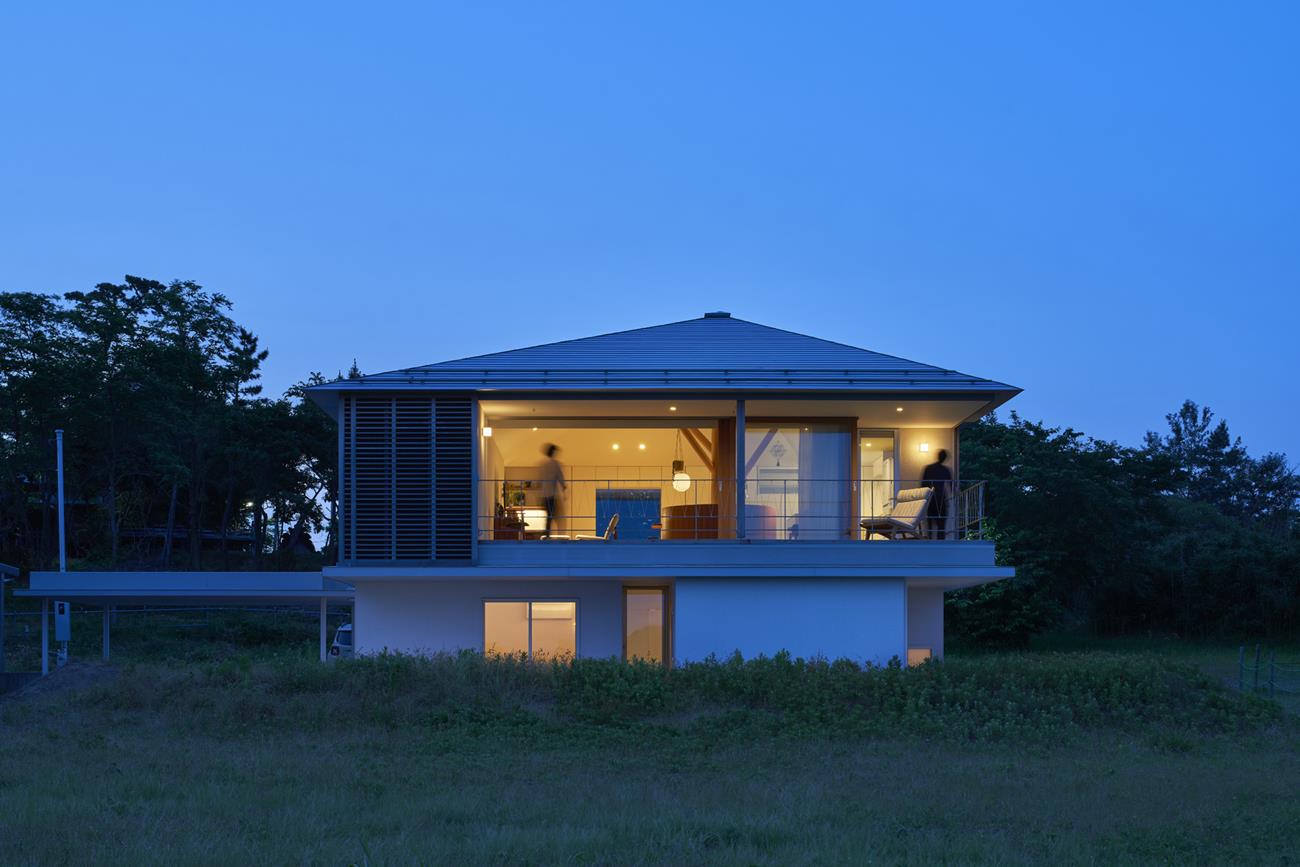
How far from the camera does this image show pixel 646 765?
1430cm

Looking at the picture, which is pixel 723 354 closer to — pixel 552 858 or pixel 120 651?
pixel 552 858

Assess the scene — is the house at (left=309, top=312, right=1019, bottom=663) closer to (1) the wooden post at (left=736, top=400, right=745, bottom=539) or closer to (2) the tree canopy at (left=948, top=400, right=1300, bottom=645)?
(1) the wooden post at (left=736, top=400, right=745, bottom=539)

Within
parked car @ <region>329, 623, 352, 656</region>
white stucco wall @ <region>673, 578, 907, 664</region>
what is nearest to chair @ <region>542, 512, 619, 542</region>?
white stucco wall @ <region>673, 578, 907, 664</region>

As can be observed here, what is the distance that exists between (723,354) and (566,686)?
632 cm

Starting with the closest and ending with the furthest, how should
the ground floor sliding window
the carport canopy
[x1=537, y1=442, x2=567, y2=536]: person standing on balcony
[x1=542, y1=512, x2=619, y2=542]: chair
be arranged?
[x1=542, y1=512, x2=619, y2=542]: chair, the ground floor sliding window, [x1=537, y1=442, x2=567, y2=536]: person standing on balcony, the carport canopy

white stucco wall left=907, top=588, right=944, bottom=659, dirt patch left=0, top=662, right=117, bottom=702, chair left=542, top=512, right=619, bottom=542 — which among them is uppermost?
chair left=542, top=512, right=619, bottom=542

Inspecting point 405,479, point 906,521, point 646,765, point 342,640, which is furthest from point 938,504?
point 342,640

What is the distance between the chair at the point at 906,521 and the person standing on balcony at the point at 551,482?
479 centimetres

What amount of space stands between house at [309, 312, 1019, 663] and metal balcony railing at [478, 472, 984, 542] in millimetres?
37

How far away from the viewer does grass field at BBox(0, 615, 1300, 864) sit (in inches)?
395

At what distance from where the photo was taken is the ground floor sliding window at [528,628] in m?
20.8

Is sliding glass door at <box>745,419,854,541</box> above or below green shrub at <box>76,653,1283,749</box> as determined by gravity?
above

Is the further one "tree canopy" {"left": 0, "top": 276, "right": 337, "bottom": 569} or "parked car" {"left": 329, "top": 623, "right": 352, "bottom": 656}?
"tree canopy" {"left": 0, "top": 276, "right": 337, "bottom": 569}

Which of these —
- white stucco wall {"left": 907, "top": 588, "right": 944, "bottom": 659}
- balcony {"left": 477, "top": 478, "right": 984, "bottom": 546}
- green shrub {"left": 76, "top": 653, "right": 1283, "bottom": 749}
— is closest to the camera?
green shrub {"left": 76, "top": 653, "right": 1283, "bottom": 749}
